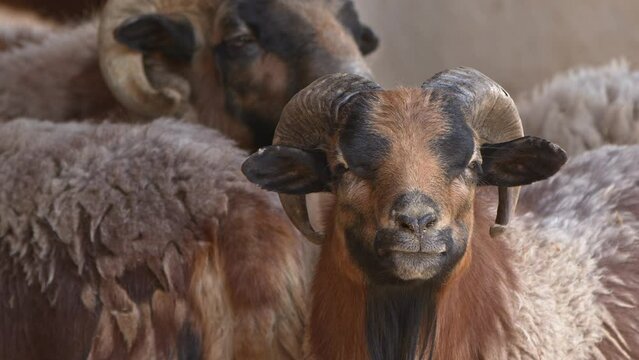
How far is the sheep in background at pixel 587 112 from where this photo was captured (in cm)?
530

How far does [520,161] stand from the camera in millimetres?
3824

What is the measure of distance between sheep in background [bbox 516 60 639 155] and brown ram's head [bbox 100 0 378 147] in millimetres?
855

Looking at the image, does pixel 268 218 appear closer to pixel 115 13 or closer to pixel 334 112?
pixel 334 112

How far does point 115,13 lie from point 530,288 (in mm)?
2290

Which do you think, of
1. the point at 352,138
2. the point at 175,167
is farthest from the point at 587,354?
the point at 175,167

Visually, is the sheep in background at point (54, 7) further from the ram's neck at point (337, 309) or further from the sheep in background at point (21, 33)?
the ram's neck at point (337, 309)

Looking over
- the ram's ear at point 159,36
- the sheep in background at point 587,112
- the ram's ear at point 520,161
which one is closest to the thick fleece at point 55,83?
the ram's ear at point 159,36

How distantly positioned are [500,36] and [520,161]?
408 centimetres

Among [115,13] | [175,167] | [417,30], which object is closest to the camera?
[175,167]

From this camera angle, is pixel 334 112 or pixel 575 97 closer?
pixel 334 112

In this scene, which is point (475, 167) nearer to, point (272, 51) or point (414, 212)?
point (414, 212)

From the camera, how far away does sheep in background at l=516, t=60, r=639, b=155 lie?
5.30 m

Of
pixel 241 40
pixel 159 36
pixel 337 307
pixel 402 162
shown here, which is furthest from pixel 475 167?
pixel 159 36

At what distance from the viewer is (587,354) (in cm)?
409
